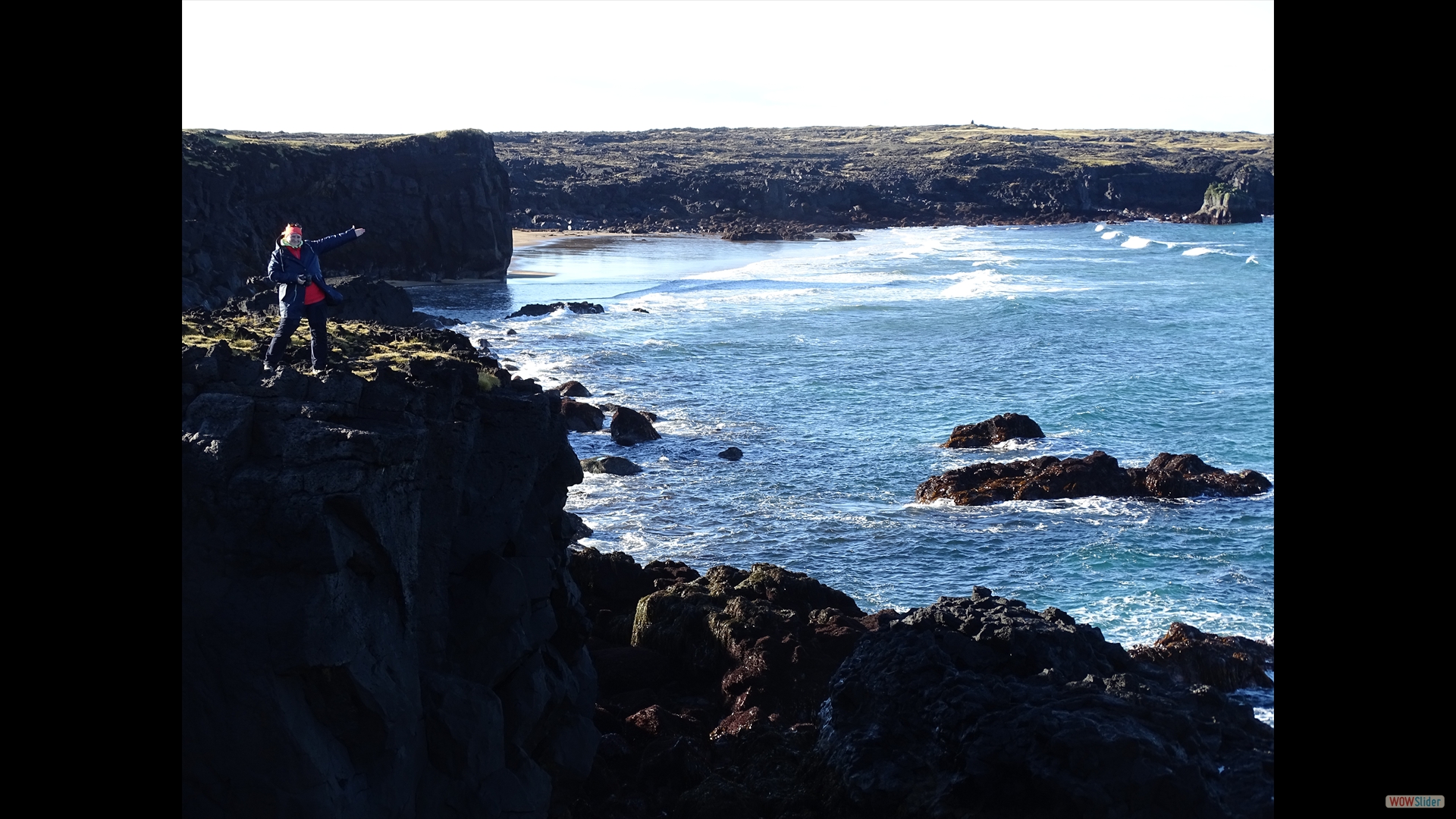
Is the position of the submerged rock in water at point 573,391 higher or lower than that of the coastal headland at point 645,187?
lower

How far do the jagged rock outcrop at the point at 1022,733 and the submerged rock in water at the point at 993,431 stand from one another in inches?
715

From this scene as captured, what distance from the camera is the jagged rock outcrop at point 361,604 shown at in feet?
30.5

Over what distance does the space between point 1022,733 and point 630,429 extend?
72.4 feet

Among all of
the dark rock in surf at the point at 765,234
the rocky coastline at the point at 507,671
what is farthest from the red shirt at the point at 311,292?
the dark rock in surf at the point at 765,234

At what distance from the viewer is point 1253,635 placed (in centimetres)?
2052

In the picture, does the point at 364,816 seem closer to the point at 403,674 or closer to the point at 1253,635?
the point at 403,674

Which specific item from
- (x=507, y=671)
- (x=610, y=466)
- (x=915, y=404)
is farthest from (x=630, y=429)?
(x=507, y=671)

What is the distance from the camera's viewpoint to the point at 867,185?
132 metres

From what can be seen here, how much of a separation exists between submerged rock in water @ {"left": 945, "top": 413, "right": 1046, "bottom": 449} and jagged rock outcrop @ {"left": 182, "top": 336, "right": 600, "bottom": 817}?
21.6 metres

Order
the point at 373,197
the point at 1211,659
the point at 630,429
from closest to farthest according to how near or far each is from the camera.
Result: the point at 1211,659, the point at 630,429, the point at 373,197

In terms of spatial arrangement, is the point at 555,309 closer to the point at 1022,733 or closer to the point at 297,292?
the point at 297,292

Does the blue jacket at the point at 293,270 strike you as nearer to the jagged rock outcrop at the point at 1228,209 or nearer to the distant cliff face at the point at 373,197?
the distant cliff face at the point at 373,197

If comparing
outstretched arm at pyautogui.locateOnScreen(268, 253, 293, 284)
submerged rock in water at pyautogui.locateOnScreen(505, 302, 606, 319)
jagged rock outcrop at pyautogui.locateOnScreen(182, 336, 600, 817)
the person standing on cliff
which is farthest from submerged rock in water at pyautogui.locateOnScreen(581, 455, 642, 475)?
submerged rock in water at pyautogui.locateOnScreen(505, 302, 606, 319)
